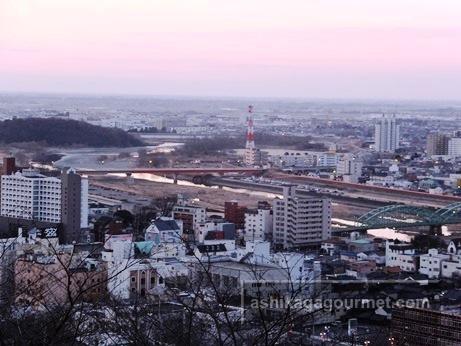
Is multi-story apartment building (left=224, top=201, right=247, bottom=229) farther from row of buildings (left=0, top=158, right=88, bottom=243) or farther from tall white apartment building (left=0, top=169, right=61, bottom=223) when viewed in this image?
tall white apartment building (left=0, top=169, right=61, bottom=223)

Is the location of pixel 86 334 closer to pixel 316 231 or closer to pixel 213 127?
pixel 316 231

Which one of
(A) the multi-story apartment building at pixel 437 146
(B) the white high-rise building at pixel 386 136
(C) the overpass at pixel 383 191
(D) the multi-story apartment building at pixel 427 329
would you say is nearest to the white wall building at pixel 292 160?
(C) the overpass at pixel 383 191

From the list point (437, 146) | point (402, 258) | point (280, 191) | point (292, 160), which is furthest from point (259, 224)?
point (437, 146)

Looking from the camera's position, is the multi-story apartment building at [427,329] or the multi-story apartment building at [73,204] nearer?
the multi-story apartment building at [427,329]

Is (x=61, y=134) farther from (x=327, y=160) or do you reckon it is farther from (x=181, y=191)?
(x=181, y=191)

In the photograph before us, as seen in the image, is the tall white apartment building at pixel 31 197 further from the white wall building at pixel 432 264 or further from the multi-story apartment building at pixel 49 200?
the white wall building at pixel 432 264
